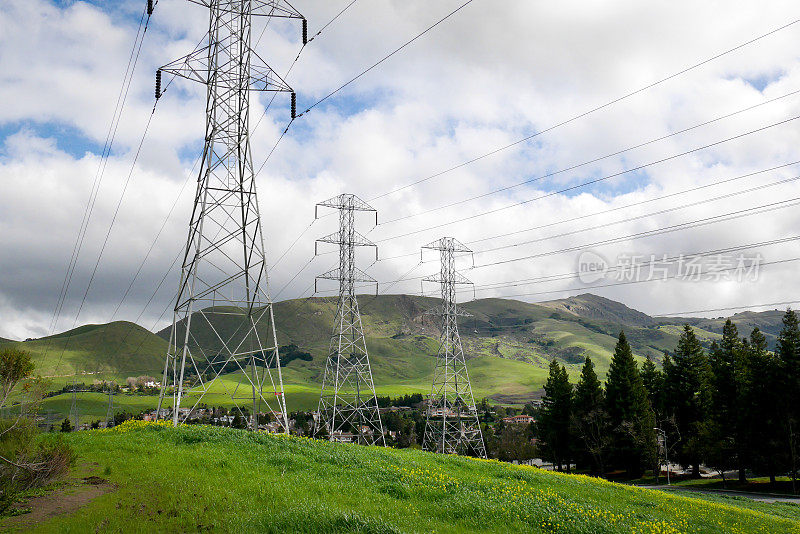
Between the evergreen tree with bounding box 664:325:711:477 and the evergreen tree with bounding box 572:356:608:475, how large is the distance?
30.6 feet

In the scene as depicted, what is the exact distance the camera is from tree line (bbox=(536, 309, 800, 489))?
4856 cm

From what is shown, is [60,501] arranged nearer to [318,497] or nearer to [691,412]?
[318,497]

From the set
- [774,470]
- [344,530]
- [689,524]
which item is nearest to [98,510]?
[344,530]

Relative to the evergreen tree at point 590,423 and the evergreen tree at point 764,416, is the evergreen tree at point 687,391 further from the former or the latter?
the evergreen tree at point 764,416

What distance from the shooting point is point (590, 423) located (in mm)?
62156

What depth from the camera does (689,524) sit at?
14.2 metres

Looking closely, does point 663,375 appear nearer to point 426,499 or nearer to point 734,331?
point 734,331

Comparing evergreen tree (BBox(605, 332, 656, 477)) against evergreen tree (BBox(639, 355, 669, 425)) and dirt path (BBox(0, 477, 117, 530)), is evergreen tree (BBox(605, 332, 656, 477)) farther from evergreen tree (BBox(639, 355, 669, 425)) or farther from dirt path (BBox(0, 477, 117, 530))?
dirt path (BBox(0, 477, 117, 530))

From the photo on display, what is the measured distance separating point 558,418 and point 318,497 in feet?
205

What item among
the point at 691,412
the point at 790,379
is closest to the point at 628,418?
the point at 691,412

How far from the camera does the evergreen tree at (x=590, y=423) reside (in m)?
60.5

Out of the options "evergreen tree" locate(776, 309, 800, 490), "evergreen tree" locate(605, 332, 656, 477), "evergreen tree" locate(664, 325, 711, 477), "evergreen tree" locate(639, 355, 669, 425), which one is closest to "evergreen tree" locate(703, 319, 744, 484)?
"evergreen tree" locate(664, 325, 711, 477)

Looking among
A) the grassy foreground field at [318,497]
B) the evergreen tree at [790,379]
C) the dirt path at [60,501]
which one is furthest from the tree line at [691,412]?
the dirt path at [60,501]

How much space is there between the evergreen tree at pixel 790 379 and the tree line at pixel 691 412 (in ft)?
0.26
